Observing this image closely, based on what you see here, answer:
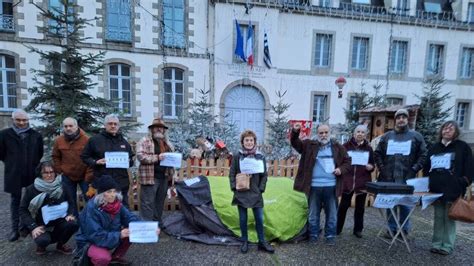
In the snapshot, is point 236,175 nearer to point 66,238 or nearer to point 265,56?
point 66,238

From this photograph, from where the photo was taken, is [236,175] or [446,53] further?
[446,53]

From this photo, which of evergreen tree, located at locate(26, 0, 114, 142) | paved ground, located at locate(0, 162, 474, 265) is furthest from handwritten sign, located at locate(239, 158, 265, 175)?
evergreen tree, located at locate(26, 0, 114, 142)

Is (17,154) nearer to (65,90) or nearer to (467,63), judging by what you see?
(65,90)

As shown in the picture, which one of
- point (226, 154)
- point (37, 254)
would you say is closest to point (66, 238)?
point (37, 254)

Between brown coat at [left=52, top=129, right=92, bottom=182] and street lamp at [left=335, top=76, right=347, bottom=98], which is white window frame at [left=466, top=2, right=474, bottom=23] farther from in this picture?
brown coat at [left=52, top=129, right=92, bottom=182]

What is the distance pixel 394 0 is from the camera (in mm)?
14750

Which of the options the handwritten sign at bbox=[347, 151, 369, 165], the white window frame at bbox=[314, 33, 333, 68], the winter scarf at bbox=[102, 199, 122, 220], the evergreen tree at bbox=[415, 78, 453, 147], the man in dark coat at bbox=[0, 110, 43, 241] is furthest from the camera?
the white window frame at bbox=[314, 33, 333, 68]

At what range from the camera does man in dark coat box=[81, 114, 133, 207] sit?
3.41 m

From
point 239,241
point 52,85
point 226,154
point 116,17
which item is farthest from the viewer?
point 116,17

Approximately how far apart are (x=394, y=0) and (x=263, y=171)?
16227 mm

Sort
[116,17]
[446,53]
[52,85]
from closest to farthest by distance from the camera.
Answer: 1. [52,85]
2. [116,17]
3. [446,53]

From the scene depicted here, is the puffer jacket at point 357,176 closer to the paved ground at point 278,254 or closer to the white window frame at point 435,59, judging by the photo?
the paved ground at point 278,254

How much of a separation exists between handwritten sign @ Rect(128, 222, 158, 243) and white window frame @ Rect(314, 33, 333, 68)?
1358 cm

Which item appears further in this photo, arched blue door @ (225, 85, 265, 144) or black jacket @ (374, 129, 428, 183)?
arched blue door @ (225, 85, 265, 144)
